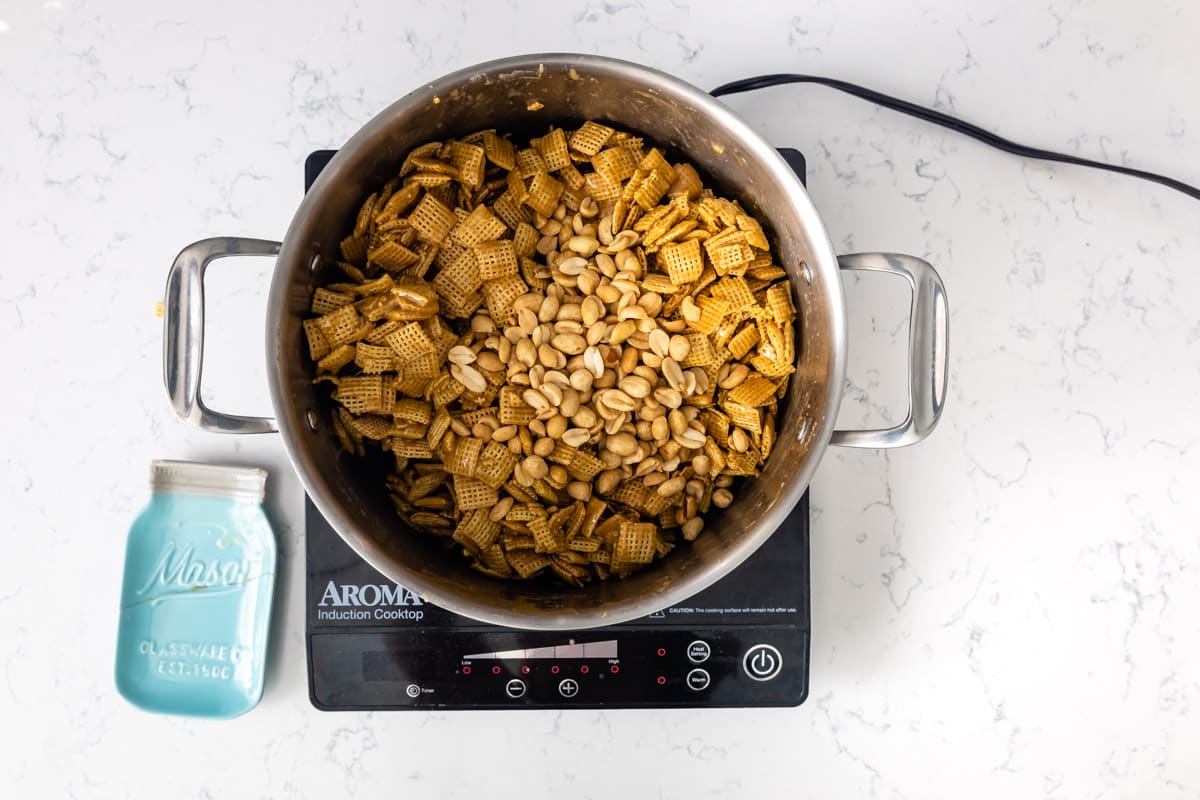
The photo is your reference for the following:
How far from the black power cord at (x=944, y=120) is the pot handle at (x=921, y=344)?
1.16 feet

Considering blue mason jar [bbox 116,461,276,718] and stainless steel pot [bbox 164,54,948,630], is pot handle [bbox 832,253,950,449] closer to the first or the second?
stainless steel pot [bbox 164,54,948,630]

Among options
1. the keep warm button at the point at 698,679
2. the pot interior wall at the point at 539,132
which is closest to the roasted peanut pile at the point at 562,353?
the pot interior wall at the point at 539,132

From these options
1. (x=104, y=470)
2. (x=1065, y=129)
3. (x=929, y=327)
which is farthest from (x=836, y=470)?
(x=104, y=470)

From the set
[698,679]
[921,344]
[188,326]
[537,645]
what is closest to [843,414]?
[921,344]

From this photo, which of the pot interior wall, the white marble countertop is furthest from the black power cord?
the pot interior wall

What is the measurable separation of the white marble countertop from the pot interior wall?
0.74 ft

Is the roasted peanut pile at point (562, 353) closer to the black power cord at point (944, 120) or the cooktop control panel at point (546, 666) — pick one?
the cooktop control panel at point (546, 666)

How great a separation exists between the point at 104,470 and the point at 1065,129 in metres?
1.32

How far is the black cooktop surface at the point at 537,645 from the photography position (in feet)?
3.23

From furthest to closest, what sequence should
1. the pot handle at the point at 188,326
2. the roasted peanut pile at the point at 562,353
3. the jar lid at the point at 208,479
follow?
1. the jar lid at the point at 208,479
2. the roasted peanut pile at the point at 562,353
3. the pot handle at the point at 188,326

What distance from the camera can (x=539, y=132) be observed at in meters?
0.97

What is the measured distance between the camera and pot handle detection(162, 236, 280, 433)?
81 cm

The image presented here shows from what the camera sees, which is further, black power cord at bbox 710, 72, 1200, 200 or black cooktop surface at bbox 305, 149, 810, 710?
black power cord at bbox 710, 72, 1200, 200

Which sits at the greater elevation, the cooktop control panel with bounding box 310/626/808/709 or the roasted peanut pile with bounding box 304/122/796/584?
the roasted peanut pile with bounding box 304/122/796/584
